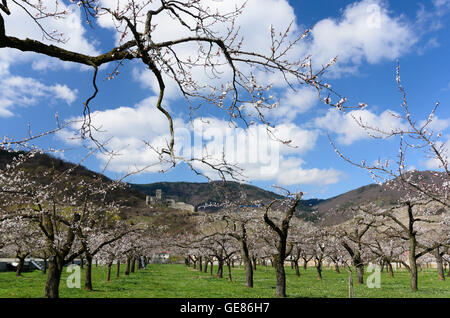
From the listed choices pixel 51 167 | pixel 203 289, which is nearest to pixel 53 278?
pixel 51 167

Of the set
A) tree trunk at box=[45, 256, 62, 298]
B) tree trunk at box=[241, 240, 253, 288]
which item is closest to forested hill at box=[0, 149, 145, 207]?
tree trunk at box=[45, 256, 62, 298]

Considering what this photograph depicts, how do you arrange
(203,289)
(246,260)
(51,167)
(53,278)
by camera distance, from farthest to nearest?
(246,260) < (203,289) < (51,167) < (53,278)

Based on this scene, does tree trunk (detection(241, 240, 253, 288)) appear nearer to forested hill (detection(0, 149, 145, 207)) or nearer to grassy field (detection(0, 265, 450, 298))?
grassy field (detection(0, 265, 450, 298))

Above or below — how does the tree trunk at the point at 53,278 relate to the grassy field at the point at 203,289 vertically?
above

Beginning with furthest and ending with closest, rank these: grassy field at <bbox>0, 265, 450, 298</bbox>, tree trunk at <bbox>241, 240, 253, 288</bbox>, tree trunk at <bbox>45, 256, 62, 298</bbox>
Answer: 1. tree trunk at <bbox>241, 240, 253, 288</bbox>
2. grassy field at <bbox>0, 265, 450, 298</bbox>
3. tree trunk at <bbox>45, 256, 62, 298</bbox>

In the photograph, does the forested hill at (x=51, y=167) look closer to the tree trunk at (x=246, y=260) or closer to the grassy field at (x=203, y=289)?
the grassy field at (x=203, y=289)

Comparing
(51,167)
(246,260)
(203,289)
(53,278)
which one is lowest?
(203,289)

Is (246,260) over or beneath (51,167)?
beneath

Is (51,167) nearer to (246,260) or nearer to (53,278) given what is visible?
(53,278)

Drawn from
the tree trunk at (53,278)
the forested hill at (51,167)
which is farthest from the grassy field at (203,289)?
the forested hill at (51,167)

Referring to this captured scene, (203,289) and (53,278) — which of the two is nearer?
(53,278)
